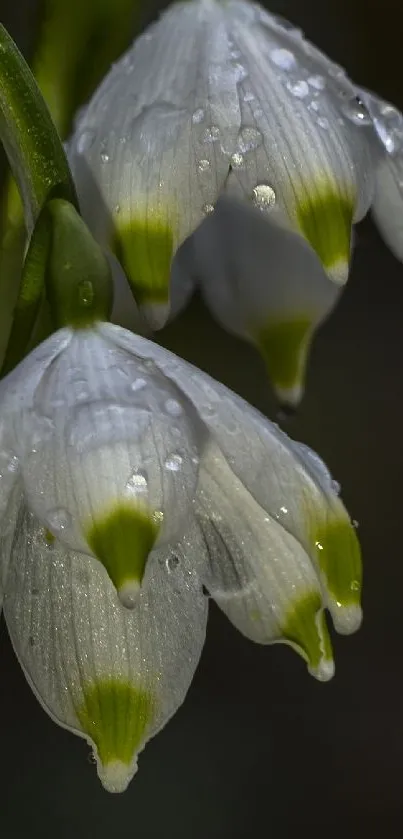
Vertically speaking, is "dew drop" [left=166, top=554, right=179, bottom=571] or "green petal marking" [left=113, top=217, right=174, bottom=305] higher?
"green petal marking" [left=113, top=217, right=174, bottom=305]

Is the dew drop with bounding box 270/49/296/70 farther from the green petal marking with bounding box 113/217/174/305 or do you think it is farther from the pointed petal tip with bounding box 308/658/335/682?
the pointed petal tip with bounding box 308/658/335/682

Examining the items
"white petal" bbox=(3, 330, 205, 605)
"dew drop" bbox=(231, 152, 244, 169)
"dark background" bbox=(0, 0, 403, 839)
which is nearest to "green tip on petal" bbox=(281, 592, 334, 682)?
"white petal" bbox=(3, 330, 205, 605)

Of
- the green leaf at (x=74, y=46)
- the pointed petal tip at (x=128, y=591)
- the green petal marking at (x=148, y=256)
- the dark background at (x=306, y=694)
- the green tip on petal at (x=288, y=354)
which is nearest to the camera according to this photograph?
the pointed petal tip at (x=128, y=591)

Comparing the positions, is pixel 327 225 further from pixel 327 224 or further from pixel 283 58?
pixel 283 58

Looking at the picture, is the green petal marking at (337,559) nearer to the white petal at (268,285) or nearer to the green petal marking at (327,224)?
the green petal marking at (327,224)

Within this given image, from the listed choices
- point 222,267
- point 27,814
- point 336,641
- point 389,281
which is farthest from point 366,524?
point 222,267

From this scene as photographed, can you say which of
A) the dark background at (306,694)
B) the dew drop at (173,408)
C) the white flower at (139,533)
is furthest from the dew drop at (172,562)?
the dark background at (306,694)

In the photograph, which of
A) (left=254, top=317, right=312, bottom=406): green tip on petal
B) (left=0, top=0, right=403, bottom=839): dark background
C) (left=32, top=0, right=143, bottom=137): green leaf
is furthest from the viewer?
(left=0, top=0, right=403, bottom=839): dark background
